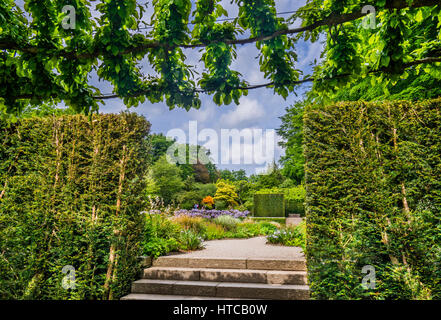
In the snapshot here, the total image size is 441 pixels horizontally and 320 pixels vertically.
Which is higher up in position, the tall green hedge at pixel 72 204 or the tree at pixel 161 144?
the tree at pixel 161 144

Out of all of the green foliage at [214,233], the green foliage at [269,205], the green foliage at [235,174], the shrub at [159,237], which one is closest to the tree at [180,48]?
the shrub at [159,237]

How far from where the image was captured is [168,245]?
562 cm

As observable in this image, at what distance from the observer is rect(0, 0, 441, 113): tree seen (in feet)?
9.96

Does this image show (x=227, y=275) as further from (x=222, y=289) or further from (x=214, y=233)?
(x=214, y=233)

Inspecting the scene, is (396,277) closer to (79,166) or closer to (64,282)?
(64,282)

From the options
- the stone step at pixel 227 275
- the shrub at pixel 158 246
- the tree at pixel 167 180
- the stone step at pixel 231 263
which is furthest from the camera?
the tree at pixel 167 180

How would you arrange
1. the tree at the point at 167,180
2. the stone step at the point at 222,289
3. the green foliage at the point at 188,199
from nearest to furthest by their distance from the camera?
1. the stone step at the point at 222,289
2. the green foliage at the point at 188,199
3. the tree at the point at 167,180

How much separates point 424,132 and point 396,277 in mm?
2118

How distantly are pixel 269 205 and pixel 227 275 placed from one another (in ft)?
32.5

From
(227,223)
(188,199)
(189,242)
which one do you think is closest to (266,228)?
(227,223)

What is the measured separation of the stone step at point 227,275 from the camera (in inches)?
171

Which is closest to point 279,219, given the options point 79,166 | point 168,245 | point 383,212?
point 168,245

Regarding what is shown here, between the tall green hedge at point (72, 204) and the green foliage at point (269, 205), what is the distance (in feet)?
33.4

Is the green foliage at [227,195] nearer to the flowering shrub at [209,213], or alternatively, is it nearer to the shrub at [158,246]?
the flowering shrub at [209,213]
